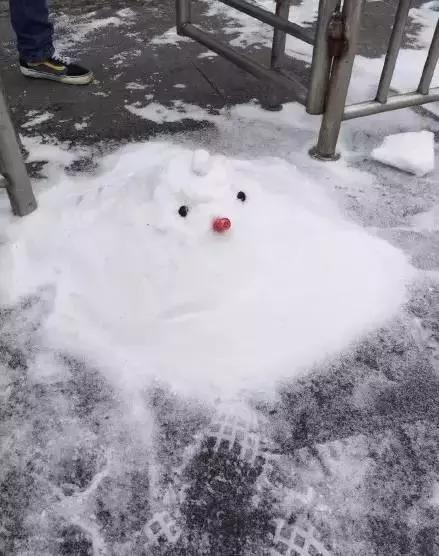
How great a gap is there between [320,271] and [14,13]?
2.01 metres

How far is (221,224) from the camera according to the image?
126 centimetres

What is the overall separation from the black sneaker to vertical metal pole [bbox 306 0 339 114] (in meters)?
1.24

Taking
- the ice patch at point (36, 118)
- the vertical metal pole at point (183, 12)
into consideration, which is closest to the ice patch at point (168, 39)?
the vertical metal pole at point (183, 12)

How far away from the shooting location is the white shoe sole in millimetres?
2494

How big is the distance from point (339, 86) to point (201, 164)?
0.81 meters

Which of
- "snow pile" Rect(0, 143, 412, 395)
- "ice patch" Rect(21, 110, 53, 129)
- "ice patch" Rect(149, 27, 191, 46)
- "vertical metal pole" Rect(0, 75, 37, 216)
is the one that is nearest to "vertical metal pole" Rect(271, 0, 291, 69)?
"ice patch" Rect(149, 27, 191, 46)

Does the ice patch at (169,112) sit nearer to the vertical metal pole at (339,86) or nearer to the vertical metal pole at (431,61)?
the vertical metal pole at (339,86)

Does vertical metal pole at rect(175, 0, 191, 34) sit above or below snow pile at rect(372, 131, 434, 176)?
above

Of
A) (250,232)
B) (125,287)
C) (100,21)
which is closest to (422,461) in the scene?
(250,232)

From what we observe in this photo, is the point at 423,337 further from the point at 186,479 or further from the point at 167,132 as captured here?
the point at 167,132

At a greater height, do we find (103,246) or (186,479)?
(103,246)

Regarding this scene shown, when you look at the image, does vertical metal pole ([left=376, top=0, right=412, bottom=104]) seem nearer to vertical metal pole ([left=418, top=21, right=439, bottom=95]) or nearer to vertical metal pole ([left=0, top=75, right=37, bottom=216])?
vertical metal pole ([left=418, top=21, right=439, bottom=95])

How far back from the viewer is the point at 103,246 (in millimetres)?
1391

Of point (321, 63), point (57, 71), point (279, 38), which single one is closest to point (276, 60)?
point (279, 38)
